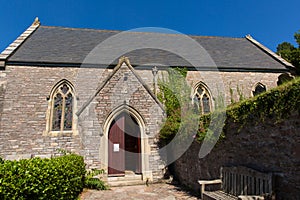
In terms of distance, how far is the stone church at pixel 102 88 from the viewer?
10.2 meters

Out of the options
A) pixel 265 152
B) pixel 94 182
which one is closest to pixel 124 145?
pixel 94 182

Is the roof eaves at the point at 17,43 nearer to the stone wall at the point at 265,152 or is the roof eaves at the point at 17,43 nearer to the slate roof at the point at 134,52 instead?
the slate roof at the point at 134,52

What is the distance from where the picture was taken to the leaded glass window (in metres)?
11.8

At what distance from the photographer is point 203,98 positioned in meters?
14.2

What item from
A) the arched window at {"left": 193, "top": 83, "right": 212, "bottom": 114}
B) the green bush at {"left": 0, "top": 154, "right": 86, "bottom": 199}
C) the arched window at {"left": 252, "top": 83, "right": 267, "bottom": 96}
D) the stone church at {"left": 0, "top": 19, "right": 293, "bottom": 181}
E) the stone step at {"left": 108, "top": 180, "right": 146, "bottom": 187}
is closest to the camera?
the green bush at {"left": 0, "top": 154, "right": 86, "bottom": 199}

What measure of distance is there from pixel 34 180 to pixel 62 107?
7925 millimetres

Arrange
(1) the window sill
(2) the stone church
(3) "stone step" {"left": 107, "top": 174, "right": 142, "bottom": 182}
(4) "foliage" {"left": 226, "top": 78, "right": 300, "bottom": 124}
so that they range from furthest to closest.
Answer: (1) the window sill
(2) the stone church
(3) "stone step" {"left": 107, "top": 174, "right": 142, "bottom": 182}
(4) "foliage" {"left": 226, "top": 78, "right": 300, "bottom": 124}

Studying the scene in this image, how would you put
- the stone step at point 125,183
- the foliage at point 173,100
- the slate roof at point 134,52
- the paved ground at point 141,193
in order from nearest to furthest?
1. the paved ground at point 141,193
2. the stone step at point 125,183
3. the foliage at point 173,100
4. the slate roof at point 134,52

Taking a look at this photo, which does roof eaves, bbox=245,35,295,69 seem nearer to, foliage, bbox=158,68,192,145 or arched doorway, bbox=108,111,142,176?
foliage, bbox=158,68,192,145

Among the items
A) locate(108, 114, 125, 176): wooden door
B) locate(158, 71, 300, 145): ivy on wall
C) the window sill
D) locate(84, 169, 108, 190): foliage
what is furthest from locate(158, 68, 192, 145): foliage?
the window sill

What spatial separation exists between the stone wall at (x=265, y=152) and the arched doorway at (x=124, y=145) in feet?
13.6

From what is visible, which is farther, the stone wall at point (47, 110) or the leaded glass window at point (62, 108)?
the leaded glass window at point (62, 108)

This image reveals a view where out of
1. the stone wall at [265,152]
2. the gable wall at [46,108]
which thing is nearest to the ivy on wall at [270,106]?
the stone wall at [265,152]

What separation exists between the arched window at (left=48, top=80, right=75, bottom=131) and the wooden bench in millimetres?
8461
